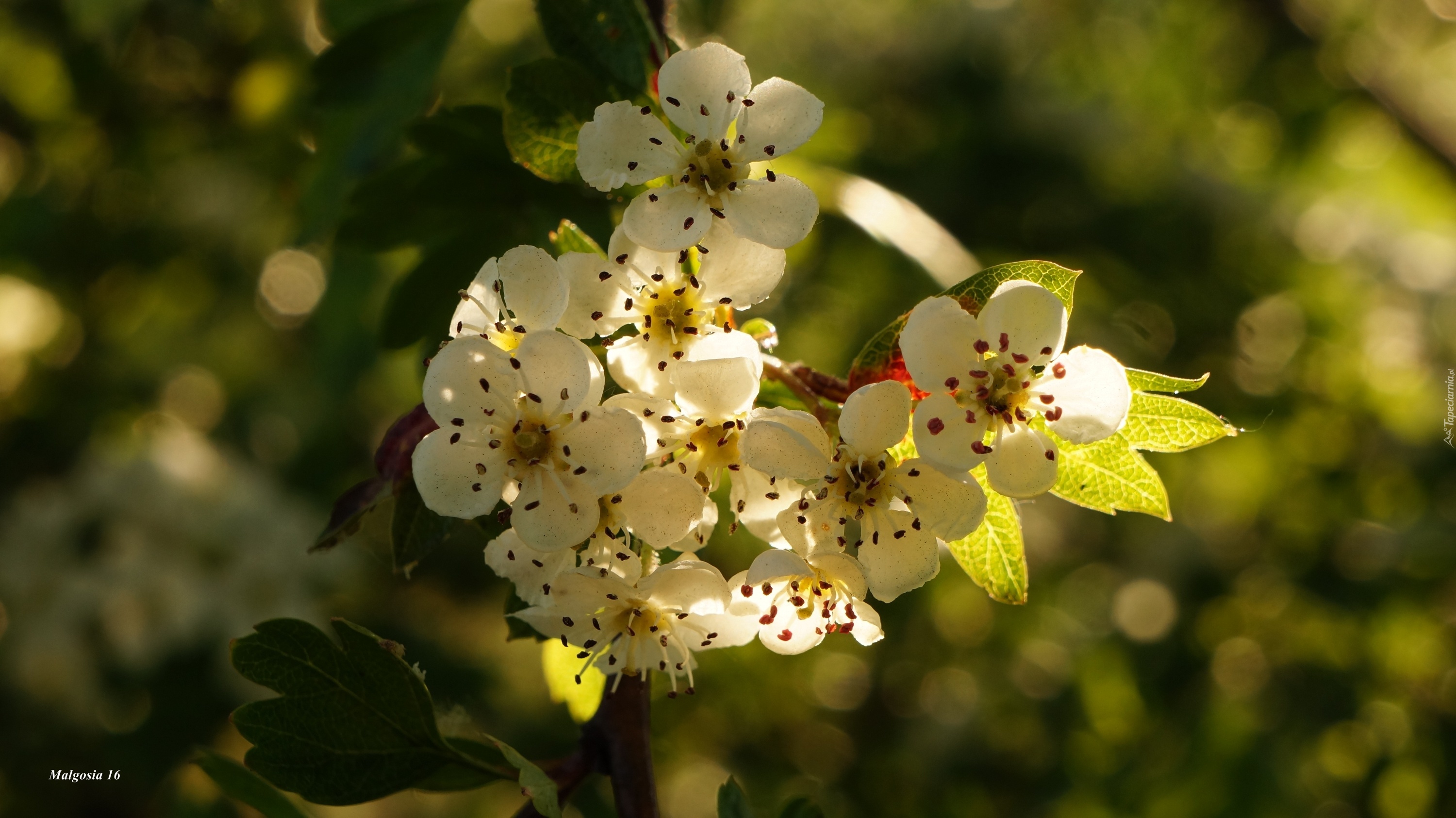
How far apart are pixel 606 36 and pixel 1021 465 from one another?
460mm

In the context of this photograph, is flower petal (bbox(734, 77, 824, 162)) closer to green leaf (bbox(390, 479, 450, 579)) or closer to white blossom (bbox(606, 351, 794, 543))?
white blossom (bbox(606, 351, 794, 543))

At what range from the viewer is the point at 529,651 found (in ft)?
12.7

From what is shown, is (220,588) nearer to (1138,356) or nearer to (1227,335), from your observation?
(1138,356)

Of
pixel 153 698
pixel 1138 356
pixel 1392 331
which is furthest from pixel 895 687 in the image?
pixel 153 698

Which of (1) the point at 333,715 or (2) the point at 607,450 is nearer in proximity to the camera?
(2) the point at 607,450

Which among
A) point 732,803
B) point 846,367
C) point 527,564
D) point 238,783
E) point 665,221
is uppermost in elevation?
point 665,221

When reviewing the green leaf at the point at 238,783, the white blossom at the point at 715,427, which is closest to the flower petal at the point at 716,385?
the white blossom at the point at 715,427

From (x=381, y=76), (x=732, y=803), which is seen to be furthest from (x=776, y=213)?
(x=381, y=76)

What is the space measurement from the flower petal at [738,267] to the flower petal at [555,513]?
0.60ft

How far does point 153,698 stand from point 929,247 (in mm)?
1888

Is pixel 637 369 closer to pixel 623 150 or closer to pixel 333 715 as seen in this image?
pixel 623 150

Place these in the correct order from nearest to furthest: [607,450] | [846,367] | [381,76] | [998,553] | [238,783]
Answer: [607,450] → [998,553] → [238,783] → [381,76] → [846,367]

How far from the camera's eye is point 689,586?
0.80 metres

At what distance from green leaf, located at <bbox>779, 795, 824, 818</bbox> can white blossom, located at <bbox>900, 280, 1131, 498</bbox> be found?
1.36ft
